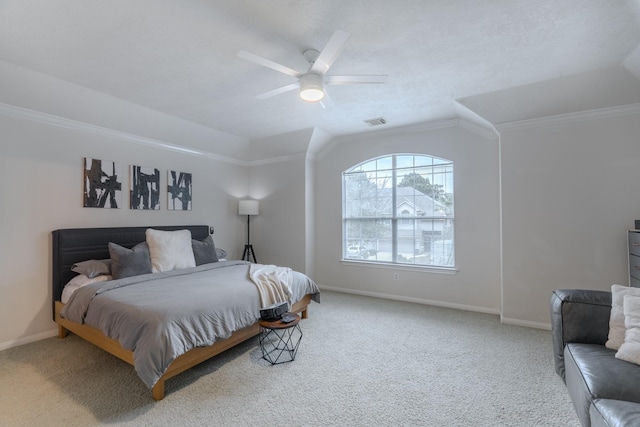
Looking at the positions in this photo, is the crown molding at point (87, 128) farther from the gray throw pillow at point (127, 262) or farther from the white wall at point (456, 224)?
the white wall at point (456, 224)

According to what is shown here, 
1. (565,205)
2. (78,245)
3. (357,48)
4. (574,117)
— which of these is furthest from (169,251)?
(574,117)

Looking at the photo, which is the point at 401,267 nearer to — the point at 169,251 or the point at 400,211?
the point at 400,211

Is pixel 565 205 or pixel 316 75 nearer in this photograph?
pixel 316 75

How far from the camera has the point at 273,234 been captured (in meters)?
5.52

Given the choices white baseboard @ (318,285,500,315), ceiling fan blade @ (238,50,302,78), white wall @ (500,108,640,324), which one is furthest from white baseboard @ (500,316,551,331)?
ceiling fan blade @ (238,50,302,78)

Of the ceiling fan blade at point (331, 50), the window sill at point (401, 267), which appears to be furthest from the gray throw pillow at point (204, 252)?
the ceiling fan blade at point (331, 50)

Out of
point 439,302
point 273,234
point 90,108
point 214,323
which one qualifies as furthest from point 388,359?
point 90,108

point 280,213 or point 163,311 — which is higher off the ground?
point 280,213

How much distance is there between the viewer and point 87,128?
11.6 ft

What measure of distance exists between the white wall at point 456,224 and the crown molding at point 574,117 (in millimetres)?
398

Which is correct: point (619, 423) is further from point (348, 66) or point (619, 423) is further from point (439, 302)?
point (439, 302)

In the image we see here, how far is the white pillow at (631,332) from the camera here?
1.62m

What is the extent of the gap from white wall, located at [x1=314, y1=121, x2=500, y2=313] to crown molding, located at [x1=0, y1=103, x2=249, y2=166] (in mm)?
2526

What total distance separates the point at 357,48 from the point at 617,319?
103 inches
